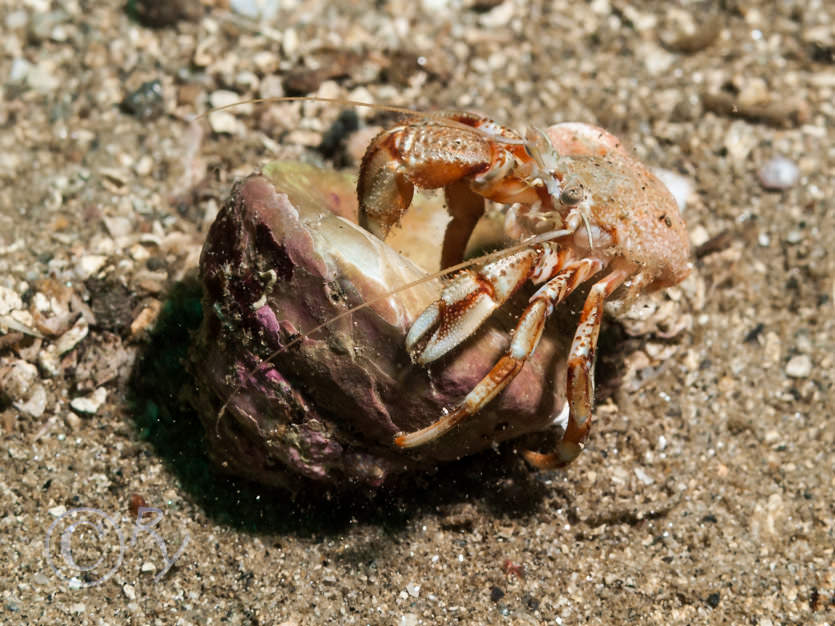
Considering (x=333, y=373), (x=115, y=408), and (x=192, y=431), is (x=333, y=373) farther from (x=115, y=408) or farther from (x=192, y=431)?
(x=115, y=408)

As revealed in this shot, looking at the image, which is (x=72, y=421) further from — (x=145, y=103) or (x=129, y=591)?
(x=145, y=103)

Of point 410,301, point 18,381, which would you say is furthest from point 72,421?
point 410,301

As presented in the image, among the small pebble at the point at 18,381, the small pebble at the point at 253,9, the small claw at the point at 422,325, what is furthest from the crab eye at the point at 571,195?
the small pebble at the point at 253,9

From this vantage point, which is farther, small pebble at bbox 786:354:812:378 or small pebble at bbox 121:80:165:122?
small pebble at bbox 121:80:165:122

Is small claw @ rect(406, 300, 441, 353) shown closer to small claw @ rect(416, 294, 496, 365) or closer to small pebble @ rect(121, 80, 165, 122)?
small claw @ rect(416, 294, 496, 365)

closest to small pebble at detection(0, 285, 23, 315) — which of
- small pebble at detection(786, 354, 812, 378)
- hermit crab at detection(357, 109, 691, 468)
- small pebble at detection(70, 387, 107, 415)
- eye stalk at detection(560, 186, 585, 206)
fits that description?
small pebble at detection(70, 387, 107, 415)
